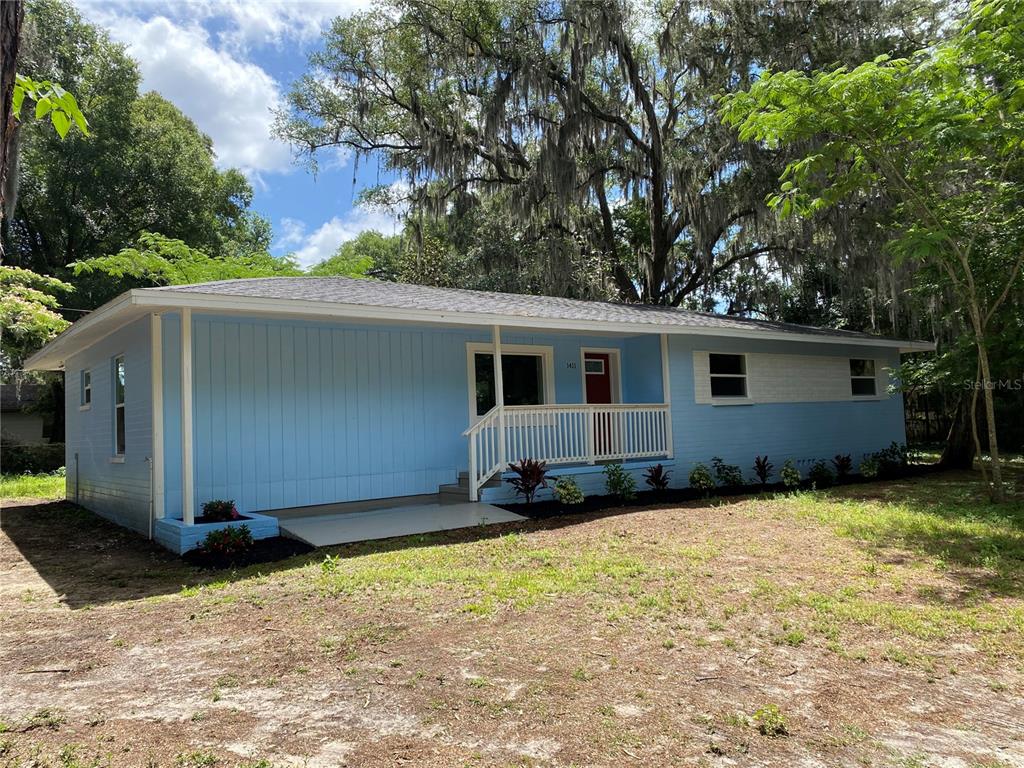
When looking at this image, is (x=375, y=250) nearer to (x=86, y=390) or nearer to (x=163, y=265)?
(x=163, y=265)

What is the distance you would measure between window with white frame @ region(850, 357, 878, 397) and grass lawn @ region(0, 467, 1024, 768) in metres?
8.01

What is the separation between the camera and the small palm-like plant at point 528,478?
9578 millimetres

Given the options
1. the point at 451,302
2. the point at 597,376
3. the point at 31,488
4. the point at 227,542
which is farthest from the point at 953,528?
the point at 31,488

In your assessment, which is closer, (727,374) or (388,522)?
(388,522)

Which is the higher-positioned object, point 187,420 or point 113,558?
point 187,420

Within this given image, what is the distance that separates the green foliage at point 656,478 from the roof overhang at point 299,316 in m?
2.19

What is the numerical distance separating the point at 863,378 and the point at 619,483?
7632mm

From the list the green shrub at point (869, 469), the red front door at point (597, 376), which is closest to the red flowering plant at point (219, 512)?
the red front door at point (597, 376)

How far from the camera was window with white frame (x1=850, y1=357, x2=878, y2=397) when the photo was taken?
14750 mm

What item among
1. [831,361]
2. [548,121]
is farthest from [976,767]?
→ [548,121]

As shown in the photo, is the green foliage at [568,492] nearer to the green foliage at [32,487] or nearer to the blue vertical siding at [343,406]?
the blue vertical siding at [343,406]

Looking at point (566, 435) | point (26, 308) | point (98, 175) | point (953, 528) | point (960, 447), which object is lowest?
point (953, 528)

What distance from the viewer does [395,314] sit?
325 inches

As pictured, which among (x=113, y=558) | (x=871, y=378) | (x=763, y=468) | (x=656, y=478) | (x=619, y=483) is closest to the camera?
(x=113, y=558)
